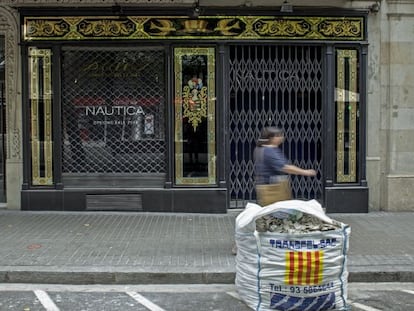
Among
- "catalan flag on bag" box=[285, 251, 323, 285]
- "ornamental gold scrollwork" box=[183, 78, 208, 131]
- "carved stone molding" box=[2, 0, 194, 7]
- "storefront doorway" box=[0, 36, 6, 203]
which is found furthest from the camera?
"storefront doorway" box=[0, 36, 6, 203]

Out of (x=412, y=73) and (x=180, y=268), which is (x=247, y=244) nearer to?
(x=180, y=268)

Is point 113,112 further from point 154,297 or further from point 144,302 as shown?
point 144,302

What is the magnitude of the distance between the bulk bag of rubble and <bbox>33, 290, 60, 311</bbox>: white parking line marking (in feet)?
6.43

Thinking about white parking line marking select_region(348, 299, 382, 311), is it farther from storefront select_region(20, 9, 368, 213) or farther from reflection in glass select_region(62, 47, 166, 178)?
reflection in glass select_region(62, 47, 166, 178)

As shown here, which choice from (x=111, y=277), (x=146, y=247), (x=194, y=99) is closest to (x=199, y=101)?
(x=194, y=99)

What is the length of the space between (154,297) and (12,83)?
5995mm

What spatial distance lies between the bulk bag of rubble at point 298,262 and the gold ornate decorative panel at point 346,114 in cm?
529

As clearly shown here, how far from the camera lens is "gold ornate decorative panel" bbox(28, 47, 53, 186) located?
34.8 feet

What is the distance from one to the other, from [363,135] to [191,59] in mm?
3445

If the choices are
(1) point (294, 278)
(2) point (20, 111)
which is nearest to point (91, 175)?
(2) point (20, 111)

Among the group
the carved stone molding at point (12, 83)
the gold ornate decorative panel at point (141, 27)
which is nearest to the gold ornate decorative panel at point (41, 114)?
the carved stone molding at point (12, 83)

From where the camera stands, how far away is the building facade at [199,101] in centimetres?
1055

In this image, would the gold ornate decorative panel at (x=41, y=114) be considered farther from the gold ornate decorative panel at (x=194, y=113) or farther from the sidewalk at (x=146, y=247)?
the gold ornate decorative panel at (x=194, y=113)

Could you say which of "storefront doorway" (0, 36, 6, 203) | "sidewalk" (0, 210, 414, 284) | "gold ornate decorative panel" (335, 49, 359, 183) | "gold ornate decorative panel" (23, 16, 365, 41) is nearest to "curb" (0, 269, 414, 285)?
"sidewalk" (0, 210, 414, 284)
